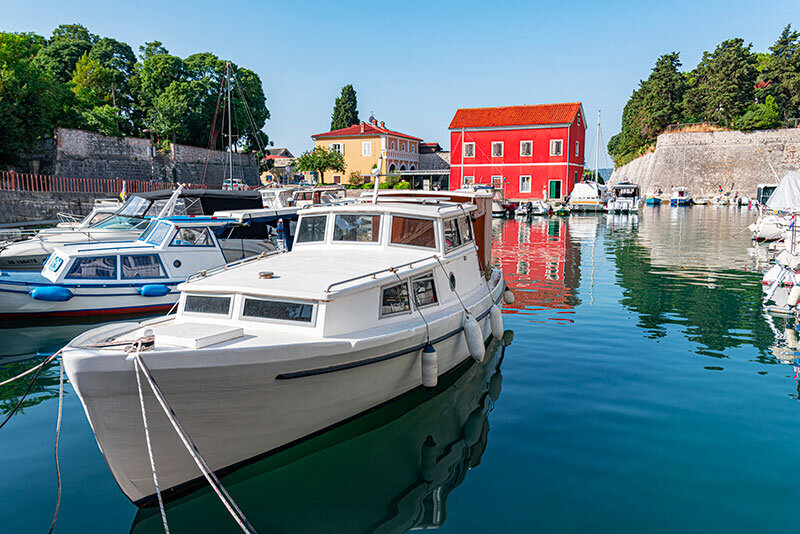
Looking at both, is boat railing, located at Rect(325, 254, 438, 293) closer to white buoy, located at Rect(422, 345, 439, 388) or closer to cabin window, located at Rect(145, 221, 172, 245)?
white buoy, located at Rect(422, 345, 439, 388)

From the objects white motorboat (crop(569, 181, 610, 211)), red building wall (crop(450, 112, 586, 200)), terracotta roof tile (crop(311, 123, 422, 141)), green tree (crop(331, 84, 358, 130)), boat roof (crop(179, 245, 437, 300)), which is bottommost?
boat roof (crop(179, 245, 437, 300))

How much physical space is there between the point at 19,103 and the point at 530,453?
1348 inches

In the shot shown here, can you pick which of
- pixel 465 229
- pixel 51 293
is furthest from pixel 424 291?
pixel 51 293

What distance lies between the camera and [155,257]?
43.2 feet

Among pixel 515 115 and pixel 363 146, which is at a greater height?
pixel 515 115

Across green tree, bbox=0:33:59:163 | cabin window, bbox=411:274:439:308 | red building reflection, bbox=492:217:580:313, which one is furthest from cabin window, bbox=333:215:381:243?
green tree, bbox=0:33:59:163

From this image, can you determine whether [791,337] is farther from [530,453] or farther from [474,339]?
[530,453]

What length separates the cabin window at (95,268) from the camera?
12398 millimetres

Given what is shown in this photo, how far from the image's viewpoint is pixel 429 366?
727 cm

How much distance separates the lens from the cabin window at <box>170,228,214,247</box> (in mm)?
13625

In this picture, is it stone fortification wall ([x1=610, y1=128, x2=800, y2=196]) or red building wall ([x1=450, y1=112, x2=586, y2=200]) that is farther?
stone fortification wall ([x1=610, y1=128, x2=800, y2=196])

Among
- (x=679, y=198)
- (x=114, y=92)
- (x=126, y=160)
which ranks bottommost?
(x=679, y=198)

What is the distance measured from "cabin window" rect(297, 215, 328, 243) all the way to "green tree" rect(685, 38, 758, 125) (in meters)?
69.7

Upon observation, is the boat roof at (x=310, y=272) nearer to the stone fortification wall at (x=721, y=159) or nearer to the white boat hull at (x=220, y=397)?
the white boat hull at (x=220, y=397)
